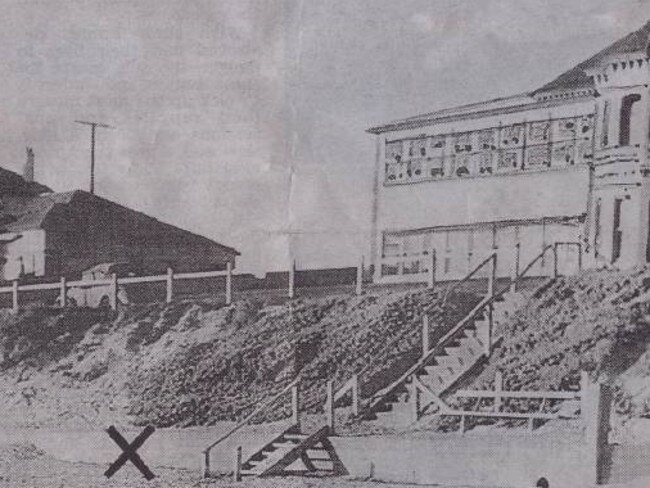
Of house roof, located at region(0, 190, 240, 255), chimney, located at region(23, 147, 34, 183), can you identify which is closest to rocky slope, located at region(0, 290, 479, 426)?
house roof, located at region(0, 190, 240, 255)

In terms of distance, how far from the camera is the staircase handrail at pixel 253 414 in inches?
165

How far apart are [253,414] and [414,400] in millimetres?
498

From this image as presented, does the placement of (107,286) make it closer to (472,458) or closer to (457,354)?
(457,354)

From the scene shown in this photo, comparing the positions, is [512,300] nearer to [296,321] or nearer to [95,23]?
[296,321]

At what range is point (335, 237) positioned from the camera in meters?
4.04

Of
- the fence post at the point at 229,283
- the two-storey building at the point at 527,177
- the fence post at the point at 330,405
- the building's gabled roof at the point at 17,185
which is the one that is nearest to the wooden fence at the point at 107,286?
the fence post at the point at 229,283

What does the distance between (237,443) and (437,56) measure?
4.48 ft

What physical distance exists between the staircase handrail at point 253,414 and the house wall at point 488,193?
1.43ft

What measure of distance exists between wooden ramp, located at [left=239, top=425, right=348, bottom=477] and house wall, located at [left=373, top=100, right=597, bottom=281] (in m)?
0.54

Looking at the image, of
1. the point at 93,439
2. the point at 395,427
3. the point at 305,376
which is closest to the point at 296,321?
the point at 305,376

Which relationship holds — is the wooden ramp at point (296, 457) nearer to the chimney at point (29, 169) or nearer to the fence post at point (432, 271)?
the fence post at point (432, 271)

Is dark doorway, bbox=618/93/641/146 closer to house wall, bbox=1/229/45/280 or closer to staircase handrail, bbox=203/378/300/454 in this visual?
staircase handrail, bbox=203/378/300/454

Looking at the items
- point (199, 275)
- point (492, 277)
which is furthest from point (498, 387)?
point (199, 275)

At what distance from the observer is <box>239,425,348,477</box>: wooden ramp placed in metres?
4.24
